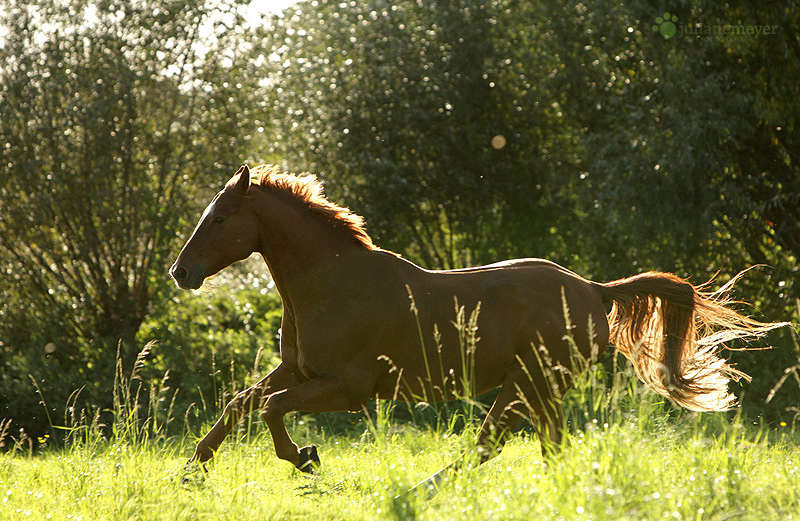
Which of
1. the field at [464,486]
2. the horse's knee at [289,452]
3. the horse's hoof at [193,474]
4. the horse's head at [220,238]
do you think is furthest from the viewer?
the horse's knee at [289,452]

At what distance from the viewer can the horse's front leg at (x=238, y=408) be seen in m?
5.07

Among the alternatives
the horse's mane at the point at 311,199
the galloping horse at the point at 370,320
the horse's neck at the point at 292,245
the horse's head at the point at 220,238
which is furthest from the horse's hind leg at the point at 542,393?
the horse's head at the point at 220,238

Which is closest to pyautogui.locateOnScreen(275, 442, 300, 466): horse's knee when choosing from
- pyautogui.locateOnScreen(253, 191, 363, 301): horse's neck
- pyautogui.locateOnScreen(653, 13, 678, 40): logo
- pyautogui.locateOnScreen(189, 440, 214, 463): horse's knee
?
pyautogui.locateOnScreen(189, 440, 214, 463): horse's knee

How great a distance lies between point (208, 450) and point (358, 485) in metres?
0.93

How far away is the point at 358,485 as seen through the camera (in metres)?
5.14

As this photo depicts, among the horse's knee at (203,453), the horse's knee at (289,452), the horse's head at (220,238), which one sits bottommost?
the horse's knee at (289,452)

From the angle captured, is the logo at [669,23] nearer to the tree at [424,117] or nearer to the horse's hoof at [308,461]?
the tree at [424,117]

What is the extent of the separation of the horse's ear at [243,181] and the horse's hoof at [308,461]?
1.70 m

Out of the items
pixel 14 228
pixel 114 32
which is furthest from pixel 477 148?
pixel 14 228

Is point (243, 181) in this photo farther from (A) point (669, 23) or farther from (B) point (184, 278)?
(A) point (669, 23)

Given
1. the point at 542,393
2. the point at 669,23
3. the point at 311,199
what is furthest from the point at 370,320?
the point at 669,23

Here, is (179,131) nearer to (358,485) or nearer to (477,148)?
(477,148)

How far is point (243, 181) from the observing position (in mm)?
5242

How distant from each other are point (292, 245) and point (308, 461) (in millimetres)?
1382
